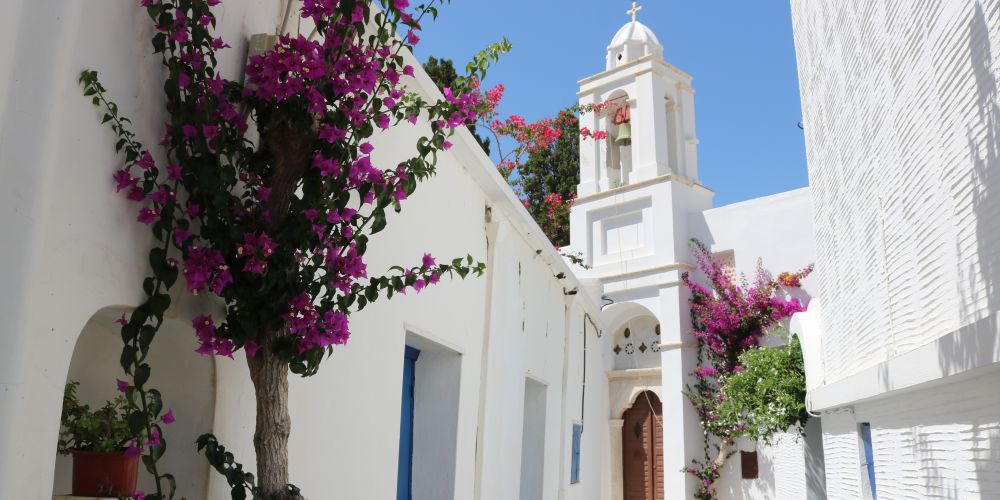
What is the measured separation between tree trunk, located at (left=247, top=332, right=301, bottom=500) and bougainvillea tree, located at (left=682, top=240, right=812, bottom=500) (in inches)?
396

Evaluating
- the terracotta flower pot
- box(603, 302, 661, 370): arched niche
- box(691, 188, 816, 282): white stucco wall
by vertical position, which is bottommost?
the terracotta flower pot

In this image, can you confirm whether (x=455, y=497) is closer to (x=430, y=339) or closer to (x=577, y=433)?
(x=430, y=339)

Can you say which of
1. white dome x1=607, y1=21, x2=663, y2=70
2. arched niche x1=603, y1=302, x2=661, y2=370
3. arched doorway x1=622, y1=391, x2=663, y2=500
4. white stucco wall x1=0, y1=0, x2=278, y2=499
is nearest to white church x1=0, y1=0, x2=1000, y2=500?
white stucco wall x1=0, y1=0, x2=278, y2=499

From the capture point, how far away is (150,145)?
2547 mm

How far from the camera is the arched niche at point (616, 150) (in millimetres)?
14711

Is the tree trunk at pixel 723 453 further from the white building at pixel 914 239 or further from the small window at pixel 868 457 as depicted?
the small window at pixel 868 457

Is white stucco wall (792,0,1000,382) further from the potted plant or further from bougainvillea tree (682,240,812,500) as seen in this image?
bougainvillea tree (682,240,812,500)

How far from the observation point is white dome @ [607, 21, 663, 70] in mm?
15219

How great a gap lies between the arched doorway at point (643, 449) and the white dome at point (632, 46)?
6142 millimetres

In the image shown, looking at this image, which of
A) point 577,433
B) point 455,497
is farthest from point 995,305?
point 577,433

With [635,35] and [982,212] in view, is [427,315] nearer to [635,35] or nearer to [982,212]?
[982,212]

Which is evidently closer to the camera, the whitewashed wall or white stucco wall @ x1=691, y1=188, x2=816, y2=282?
the whitewashed wall

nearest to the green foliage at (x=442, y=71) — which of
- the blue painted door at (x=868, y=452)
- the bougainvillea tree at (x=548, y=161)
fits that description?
the bougainvillea tree at (x=548, y=161)

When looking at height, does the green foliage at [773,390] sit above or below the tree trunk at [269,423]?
above
